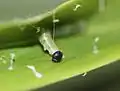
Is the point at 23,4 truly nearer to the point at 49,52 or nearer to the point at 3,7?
the point at 3,7

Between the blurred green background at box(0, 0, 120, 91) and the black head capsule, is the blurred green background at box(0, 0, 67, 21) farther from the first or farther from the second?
the black head capsule

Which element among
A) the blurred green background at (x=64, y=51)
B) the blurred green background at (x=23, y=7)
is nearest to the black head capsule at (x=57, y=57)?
the blurred green background at (x=64, y=51)

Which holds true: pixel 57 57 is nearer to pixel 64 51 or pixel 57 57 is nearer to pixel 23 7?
pixel 64 51

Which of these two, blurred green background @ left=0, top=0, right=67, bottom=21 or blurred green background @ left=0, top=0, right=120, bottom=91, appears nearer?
blurred green background @ left=0, top=0, right=120, bottom=91

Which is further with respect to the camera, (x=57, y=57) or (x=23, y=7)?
(x=23, y=7)

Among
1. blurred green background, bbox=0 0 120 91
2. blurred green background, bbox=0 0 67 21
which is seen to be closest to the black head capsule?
blurred green background, bbox=0 0 120 91

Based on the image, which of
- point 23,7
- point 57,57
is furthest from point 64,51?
point 23,7

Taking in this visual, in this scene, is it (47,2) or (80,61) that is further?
(47,2)

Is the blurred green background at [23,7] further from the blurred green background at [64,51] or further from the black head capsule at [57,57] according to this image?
the black head capsule at [57,57]

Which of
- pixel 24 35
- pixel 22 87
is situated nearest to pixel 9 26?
pixel 24 35

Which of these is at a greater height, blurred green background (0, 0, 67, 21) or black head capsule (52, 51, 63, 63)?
blurred green background (0, 0, 67, 21)

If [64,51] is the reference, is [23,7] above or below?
above
